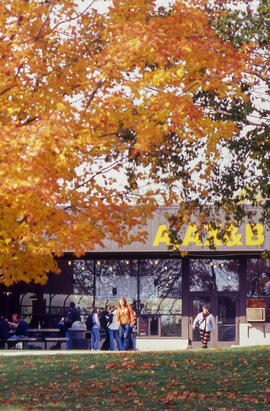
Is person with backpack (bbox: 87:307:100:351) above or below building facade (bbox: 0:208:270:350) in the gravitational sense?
below

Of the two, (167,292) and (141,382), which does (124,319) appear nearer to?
(167,292)

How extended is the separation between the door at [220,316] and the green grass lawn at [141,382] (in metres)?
13.0

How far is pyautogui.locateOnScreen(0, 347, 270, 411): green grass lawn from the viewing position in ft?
40.7

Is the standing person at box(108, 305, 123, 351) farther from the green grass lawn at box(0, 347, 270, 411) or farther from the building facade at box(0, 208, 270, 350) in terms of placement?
the green grass lawn at box(0, 347, 270, 411)

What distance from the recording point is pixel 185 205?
17.0m

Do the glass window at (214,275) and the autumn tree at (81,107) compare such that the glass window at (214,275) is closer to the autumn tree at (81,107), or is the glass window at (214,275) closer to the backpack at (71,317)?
the backpack at (71,317)

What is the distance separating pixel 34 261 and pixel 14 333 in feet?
54.5

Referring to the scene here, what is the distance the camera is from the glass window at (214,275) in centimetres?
3161

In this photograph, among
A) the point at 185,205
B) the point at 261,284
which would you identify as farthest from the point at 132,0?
the point at 261,284

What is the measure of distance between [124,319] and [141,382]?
30.7 ft

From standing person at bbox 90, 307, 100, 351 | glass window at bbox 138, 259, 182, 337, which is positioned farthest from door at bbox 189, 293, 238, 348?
standing person at bbox 90, 307, 100, 351

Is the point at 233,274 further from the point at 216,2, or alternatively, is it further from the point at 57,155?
the point at 57,155

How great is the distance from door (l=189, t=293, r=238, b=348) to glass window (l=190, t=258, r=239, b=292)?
346 mm

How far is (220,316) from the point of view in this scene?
31.4 meters
